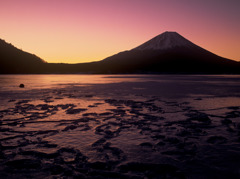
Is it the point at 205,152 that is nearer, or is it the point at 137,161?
the point at 137,161

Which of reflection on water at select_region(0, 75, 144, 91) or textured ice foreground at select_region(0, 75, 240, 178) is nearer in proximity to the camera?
textured ice foreground at select_region(0, 75, 240, 178)

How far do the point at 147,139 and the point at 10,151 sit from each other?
3.84 metres

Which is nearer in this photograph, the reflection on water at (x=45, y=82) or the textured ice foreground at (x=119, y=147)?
the textured ice foreground at (x=119, y=147)

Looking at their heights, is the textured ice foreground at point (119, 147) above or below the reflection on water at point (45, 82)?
below

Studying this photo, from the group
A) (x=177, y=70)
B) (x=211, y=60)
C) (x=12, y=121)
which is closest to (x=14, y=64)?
(x=177, y=70)

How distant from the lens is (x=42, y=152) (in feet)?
17.5

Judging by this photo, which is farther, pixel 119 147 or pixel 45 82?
pixel 45 82

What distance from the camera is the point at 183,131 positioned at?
720 cm

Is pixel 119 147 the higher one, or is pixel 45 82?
pixel 45 82

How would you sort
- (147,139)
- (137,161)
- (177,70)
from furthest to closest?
(177,70) < (147,139) < (137,161)

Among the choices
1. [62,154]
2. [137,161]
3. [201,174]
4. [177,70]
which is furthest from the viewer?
[177,70]

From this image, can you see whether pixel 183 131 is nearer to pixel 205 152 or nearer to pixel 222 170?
pixel 205 152

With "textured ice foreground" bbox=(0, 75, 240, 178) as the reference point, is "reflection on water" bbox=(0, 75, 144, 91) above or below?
above

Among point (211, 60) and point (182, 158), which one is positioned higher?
point (211, 60)
